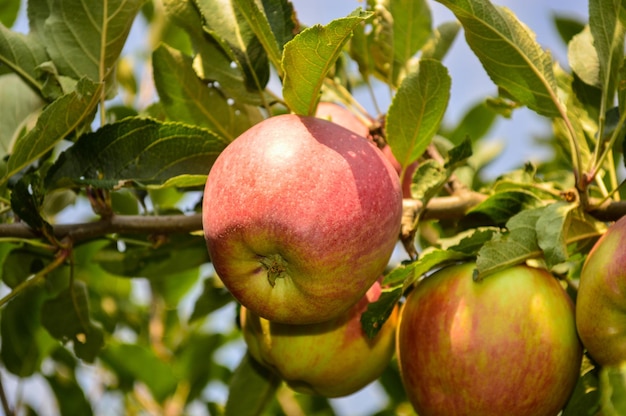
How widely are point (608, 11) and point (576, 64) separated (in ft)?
0.92

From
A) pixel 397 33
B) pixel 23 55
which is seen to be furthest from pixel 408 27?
pixel 23 55

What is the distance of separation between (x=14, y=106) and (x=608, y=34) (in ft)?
3.94

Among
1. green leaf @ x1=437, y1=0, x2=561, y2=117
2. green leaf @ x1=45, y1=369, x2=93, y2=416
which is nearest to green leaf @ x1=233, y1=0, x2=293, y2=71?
green leaf @ x1=437, y1=0, x2=561, y2=117

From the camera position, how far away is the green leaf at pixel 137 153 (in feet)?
4.57

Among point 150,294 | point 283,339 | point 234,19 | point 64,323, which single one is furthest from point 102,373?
point 234,19

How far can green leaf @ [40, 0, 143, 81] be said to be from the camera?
149cm

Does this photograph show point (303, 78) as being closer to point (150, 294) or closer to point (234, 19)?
point (234, 19)

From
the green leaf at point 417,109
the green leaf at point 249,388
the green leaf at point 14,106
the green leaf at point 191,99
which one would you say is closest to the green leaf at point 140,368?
the green leaf at point 249,388

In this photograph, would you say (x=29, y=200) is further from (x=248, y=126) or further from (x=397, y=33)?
(x=397, y=33)

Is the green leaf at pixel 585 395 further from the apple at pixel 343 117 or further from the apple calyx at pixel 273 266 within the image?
the apple at pixel 343 117

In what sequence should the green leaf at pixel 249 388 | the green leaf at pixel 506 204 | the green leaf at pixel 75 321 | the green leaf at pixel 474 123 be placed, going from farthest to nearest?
the green leaf at pixel 474 123, the green leaf at pixel 249 388, the green leaf at pixel 75 321, the green leaf at pixel 506 204

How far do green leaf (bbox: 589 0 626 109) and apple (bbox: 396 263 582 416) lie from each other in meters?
0.40

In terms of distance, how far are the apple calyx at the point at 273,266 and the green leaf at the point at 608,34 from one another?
27.4 inches

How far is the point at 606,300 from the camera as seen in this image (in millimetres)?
1152
